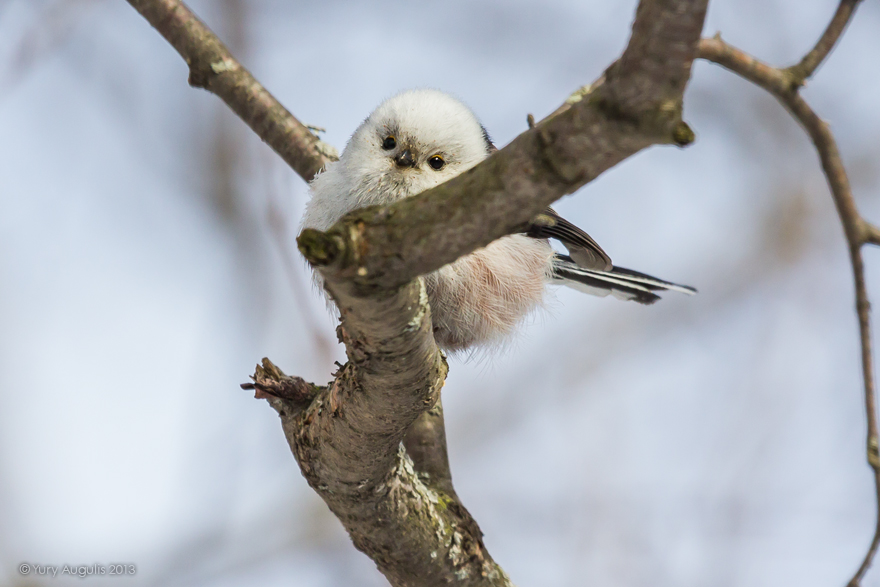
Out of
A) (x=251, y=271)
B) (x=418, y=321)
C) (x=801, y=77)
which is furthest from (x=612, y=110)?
(x=251, y=271)

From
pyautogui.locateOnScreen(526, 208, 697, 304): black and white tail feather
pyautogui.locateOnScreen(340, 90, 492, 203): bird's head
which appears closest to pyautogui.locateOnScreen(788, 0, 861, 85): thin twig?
pyautogui.locateOnScreen(340, 90, 492, 203): bird's head

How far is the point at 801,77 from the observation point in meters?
1.62

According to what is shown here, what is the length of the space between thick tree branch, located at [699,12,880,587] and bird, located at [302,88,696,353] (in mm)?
779

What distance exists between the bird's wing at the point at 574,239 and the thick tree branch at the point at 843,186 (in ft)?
2.41

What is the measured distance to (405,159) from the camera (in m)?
2.46

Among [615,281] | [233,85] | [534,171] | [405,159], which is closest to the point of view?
[534,171]

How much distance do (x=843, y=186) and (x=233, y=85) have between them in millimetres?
2382

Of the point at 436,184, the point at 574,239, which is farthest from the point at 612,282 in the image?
the point at 436,184

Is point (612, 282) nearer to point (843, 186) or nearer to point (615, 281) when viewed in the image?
point (615, 281)

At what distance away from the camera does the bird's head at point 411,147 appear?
2449mm

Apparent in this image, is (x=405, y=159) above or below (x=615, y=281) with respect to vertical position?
above

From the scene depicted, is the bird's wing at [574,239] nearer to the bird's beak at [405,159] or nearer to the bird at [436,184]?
the bird at [436,184]

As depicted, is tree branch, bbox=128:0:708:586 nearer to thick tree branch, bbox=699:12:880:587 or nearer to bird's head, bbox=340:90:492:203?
bird's head, bbox=340:90:492:203

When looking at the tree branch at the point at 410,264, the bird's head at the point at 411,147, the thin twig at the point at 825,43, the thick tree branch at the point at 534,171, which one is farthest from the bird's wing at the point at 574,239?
the thick tree branch at the point at 534,171
